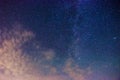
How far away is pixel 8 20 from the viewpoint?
4539 mm

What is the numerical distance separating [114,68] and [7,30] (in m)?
2.40

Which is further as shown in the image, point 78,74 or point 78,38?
point 78,74

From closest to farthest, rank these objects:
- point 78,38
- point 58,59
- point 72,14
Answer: point 72,14, point 78,38, point 58,59

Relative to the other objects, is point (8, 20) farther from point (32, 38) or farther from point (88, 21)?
point (88, 21)

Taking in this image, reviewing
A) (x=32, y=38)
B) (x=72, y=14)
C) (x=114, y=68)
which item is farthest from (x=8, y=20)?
(x=114, y=68)

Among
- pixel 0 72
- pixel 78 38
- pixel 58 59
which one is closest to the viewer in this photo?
pixel 78 38

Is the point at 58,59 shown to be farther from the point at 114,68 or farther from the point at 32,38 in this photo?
the point at 114,68

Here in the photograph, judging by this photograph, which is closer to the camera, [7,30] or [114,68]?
[7,30]

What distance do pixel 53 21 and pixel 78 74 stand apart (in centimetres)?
152

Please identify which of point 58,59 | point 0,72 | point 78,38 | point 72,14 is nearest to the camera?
point 72,14

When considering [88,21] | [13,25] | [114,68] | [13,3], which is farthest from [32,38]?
[114,68]

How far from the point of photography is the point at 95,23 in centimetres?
445

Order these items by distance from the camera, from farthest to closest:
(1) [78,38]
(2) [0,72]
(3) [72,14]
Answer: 1. (2) [0,72]
2. (1) [78,38]
3. (3) [72,14]

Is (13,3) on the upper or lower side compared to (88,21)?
upper
